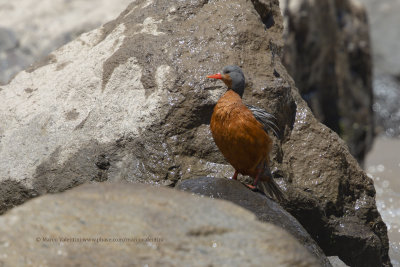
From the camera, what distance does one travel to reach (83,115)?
4680mm

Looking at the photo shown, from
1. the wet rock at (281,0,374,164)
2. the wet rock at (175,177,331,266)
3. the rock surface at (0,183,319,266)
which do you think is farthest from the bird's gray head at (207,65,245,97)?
the wet rock at (281,0,374,164)

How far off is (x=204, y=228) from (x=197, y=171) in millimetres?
1849

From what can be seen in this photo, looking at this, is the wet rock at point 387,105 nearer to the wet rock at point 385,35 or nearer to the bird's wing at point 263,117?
the wet rock at point 385,35

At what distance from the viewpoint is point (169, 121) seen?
177 inches

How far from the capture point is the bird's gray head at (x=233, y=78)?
424cm

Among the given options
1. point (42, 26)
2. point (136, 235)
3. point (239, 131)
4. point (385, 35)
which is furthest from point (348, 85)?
point (136, 235)

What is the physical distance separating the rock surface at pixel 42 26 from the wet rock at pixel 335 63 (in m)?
2.36

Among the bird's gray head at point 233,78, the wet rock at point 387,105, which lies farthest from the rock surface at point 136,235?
the wet rock at point 387,105

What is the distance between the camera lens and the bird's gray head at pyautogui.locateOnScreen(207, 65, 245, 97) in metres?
4.24

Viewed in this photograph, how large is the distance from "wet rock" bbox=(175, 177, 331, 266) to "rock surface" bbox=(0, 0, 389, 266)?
0.51 m

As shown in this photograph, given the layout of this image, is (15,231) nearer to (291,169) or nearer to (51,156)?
(51,156)

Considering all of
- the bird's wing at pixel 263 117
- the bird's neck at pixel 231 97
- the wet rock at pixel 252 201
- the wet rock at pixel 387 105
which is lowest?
the wet rock at pixel 387 105

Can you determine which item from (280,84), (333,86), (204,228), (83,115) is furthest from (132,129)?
(333,86)

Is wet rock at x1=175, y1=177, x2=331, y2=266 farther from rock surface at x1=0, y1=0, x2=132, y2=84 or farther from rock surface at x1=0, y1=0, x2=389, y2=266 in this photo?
rock surface at x1=0, y1=0, x2=132, y2=84
